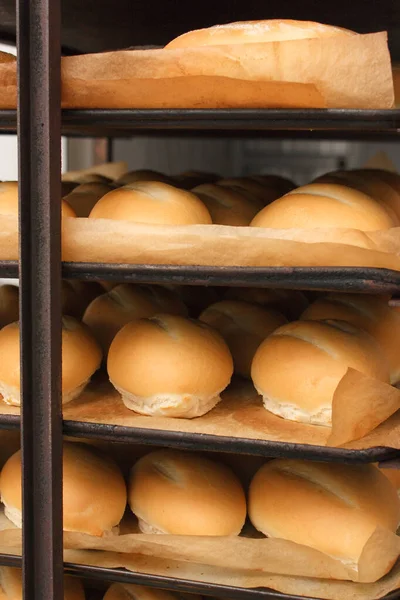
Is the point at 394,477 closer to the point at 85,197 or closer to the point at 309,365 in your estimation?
the point at 309,365

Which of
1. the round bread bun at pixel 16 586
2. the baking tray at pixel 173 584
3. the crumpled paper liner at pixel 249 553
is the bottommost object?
the round bread bun at pixel 16 586

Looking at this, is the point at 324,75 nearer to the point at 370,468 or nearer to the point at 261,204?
the point at 261,204

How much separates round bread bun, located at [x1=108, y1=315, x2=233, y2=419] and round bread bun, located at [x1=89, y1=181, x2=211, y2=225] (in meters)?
0.24

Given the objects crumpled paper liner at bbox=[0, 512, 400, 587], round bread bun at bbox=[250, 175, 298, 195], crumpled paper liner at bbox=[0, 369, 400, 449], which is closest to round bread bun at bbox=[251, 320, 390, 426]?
crumpled paper liner at bbox=[0, 369, 400, 449]

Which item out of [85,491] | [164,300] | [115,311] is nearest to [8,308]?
[115,311]

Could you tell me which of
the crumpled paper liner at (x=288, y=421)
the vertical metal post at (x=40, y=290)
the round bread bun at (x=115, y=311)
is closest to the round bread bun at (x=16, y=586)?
the vertical metal post at (x=40, y=290)

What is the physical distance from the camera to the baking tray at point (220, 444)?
1306 millimetres

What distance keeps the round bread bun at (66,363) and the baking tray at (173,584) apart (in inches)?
13.3

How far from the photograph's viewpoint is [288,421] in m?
1.44

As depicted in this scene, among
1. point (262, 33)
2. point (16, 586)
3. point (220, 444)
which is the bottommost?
point (16, 586)

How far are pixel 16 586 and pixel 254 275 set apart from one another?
934mm

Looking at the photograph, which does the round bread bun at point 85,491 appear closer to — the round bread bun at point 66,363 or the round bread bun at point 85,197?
the round bread bun at point 66,363

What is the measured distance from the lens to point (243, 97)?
1315 millimetres

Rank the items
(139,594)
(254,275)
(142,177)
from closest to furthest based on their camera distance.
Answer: (254,275), (139,594), (142,177)
